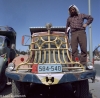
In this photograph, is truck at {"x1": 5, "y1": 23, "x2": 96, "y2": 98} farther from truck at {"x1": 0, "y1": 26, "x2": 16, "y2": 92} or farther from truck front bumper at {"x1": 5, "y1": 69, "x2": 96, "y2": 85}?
truck at {"x1": 0, "y1": 26, "x2": 16, "y2": 92}

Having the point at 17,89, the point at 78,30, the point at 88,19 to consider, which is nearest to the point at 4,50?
the point at 17,89

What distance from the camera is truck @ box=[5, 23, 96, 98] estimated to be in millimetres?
4004

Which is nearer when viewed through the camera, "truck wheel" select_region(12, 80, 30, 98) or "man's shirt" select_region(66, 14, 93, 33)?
"truck wheel" select_region(12, 80, 30, 98)

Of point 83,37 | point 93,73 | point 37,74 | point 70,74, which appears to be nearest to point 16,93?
point 37,74

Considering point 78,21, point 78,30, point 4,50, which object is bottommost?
point 4,50

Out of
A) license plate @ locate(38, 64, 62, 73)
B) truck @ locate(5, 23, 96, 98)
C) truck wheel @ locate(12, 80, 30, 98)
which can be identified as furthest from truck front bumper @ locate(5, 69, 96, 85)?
truck wheel @ locate(12, 80, 30, 98)

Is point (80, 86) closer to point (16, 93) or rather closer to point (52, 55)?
point (52, 55)

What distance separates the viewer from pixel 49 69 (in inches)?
163

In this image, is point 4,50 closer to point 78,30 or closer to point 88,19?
point 78,30

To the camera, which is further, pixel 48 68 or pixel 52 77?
pixel 48 68

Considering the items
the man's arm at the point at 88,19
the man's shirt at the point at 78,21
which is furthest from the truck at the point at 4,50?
the man's arm at the point at 88,19

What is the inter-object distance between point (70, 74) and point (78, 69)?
57 cm

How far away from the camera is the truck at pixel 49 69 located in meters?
4.00

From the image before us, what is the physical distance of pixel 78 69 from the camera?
15.0 feet
